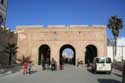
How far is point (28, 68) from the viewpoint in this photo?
75.1ft

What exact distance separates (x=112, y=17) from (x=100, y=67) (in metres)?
22.0

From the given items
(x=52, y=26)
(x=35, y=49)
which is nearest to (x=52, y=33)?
(x=52, y=26)

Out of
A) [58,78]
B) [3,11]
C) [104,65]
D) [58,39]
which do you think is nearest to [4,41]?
[3,11]

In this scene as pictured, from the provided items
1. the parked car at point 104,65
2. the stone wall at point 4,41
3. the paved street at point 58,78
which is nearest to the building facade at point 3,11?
the stone wall at point 4,41

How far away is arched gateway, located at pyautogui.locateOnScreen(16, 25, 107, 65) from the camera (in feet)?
136

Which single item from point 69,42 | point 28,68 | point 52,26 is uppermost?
point 52,26

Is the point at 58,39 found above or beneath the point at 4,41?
above

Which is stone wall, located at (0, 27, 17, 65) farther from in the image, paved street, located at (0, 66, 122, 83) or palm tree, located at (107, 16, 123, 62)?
palm tree, located at (107, 16, 123, 62)

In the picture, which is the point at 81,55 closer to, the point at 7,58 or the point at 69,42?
the point at 69,42

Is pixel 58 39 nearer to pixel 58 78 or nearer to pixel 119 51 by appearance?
pixel 119 51

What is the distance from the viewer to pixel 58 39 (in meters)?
42.0

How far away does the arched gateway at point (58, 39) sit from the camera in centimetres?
4131

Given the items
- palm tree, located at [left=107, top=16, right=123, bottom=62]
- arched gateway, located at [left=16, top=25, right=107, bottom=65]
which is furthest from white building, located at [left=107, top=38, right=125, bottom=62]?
arched gateway, located at [left=16, top=25, right=107, bottom=65]

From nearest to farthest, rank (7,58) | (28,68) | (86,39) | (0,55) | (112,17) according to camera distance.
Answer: (28,68)
(0,55)
(7,58)
(86,39)
(112,17)
